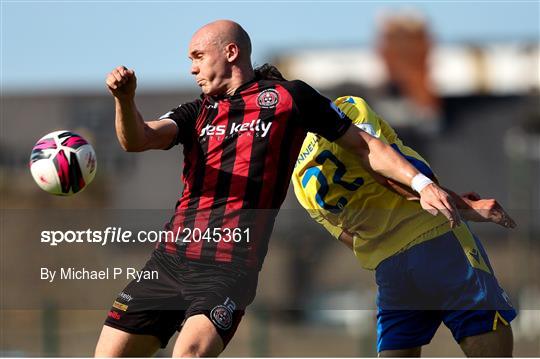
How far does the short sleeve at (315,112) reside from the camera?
264 inches

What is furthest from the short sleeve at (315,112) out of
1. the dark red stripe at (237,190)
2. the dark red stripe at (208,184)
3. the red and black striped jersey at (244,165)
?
the dark red stripe at (208,184)

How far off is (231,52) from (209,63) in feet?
0.49

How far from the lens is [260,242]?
22.1ft

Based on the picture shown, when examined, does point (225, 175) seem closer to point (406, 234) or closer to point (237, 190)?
point (237, 190)

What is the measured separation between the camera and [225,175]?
6676mm

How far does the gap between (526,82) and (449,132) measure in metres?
3.85

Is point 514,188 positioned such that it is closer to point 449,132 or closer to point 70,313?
point 449,132

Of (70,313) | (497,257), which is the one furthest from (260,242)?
(497,257)

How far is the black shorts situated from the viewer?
6.53 m

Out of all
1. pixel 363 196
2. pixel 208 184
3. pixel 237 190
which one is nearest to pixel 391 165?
pixel 363 196

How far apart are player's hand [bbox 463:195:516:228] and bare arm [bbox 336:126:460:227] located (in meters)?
0.39

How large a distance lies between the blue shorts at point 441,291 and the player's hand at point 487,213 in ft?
0.79

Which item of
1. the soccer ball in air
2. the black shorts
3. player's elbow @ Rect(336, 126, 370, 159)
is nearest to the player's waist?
player's elbow @ Rect(336, 126, 370, 159)

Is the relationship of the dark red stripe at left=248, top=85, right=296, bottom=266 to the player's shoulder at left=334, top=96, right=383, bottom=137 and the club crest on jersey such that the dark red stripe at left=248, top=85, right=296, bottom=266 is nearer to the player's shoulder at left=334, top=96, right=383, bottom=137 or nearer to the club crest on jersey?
the club crest on jersey
